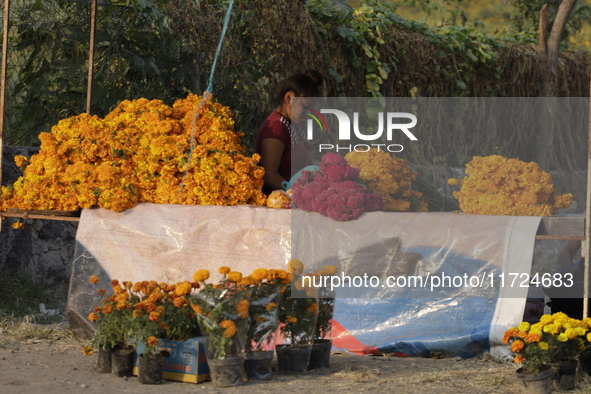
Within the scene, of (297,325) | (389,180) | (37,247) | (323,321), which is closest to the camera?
(297,325)

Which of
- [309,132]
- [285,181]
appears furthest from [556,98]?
[285,181]

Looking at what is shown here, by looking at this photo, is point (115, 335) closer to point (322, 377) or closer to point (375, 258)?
point (322, 377)

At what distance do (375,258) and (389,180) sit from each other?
0.54 m

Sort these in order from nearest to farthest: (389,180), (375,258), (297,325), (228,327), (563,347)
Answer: (228,327) < (563,347) < (297,325) < (375,258) < (389,180)

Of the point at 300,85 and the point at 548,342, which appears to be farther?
the point at 300,85

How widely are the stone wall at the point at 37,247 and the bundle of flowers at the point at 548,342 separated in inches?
139

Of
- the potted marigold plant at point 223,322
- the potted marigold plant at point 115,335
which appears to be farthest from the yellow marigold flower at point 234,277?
the potted marigold plant at point 115,335

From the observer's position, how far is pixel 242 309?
3.38 metres

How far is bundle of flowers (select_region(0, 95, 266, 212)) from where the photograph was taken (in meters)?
4.38

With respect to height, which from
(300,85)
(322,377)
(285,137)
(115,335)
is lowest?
(322,377)

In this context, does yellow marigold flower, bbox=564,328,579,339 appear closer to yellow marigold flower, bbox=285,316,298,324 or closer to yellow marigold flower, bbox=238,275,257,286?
yellow marigold flower, bbox=285,316,298,324

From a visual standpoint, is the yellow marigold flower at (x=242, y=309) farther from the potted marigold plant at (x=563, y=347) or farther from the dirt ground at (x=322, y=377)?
the potted marigold plant at (x=563, y=347)

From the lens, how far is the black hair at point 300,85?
5.04 meters

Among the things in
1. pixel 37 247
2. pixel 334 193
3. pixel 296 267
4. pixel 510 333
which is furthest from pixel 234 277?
pixel 37 247
